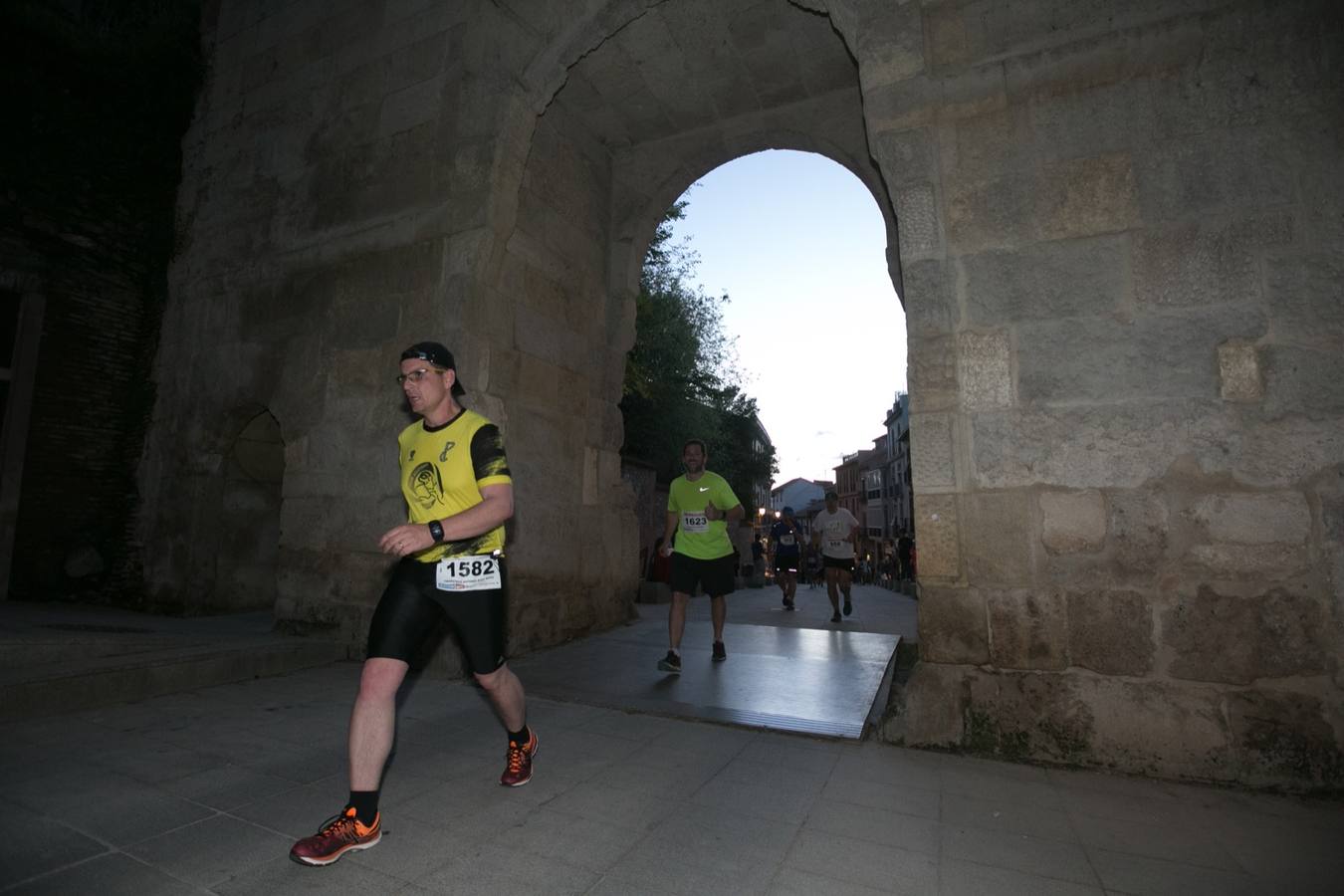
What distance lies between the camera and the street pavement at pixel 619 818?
2051 millimetres

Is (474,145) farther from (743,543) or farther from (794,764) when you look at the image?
(743,543)

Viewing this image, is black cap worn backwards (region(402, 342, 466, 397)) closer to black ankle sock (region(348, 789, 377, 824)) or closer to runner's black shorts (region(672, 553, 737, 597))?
black ankle sock (region(348, 789, 377, 824))

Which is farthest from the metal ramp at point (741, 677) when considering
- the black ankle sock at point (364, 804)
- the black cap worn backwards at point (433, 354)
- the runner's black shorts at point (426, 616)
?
the black cap worn backwards at point (433, 354)

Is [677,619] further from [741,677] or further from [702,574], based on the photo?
[741,677]

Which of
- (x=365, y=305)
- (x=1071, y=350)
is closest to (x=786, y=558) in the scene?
(x=365, y=305)

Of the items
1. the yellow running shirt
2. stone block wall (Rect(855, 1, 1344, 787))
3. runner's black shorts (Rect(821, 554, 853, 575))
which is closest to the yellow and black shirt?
stone block wall (Rect(855, 1, 1344, 787))

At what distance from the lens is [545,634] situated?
229 inches

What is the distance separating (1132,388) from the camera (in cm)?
323

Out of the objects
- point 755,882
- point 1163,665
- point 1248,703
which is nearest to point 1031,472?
point 1163,665

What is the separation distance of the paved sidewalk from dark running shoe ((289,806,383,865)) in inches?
1.5

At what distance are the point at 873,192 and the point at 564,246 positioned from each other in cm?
312

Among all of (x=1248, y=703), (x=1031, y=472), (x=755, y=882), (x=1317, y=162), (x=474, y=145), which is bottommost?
(x=755, y=882)

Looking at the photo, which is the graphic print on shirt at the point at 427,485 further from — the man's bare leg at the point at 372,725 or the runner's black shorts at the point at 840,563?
the runner's black shorts at the point at 840,563

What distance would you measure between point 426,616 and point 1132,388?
3373mm
